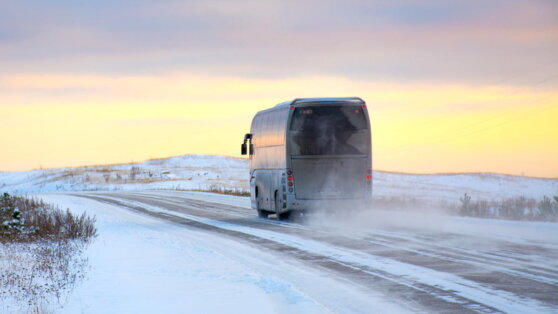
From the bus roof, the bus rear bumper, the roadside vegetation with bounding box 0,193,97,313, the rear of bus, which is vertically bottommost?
the roadside vegetation with bounding box 0,193,97,313

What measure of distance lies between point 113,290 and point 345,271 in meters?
3.82

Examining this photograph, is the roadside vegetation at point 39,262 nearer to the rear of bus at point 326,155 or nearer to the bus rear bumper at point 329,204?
the bus rear bumper at point 329,204

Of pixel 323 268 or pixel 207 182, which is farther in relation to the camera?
pixel 207 182

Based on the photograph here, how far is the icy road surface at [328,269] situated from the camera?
8578 mm

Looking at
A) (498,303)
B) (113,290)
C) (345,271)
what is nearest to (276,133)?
(345,271)

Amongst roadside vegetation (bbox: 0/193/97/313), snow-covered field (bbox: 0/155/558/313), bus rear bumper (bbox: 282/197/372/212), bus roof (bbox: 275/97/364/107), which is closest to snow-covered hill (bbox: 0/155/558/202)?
bus rear bumper (bbox: 282/197/372/212)

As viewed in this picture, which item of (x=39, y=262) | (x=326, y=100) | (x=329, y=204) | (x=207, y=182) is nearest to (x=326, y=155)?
(x=329, y=204)

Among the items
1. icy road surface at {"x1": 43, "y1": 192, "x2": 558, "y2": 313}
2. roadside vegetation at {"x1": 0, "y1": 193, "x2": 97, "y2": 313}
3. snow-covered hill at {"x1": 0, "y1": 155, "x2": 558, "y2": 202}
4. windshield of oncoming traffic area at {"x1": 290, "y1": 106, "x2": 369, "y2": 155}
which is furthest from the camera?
snow-covered hill at {"x1": 0, "y1": 155, "x2": 558, "y2": 202}

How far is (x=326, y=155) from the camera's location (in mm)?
22062

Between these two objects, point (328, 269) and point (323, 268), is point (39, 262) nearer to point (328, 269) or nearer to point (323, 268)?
point (323, 268)

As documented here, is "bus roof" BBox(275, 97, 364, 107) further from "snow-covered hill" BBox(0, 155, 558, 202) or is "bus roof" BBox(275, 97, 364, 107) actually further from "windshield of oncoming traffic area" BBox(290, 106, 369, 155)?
"snow-covered hill" BBox(0, 155, 558, 202)

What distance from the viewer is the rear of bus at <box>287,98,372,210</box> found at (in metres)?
22.0

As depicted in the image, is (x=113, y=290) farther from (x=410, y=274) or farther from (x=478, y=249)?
(x=478, y=249)

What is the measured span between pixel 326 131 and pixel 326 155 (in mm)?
791
